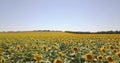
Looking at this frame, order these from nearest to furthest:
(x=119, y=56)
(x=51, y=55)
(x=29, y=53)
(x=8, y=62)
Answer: (x=119, y=56), (x=8, y=62), (x=51, y=55), (x=29, y=53)

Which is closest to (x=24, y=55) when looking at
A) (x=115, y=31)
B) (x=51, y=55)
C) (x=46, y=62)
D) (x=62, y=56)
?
(x=51, y=55)

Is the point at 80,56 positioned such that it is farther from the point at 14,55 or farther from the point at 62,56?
the point at 14,55

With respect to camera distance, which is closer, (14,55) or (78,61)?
(78,61)

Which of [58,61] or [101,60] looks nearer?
[58,61]

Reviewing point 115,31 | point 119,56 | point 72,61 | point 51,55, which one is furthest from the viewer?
point 115,31

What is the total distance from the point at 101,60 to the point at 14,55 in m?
3.34

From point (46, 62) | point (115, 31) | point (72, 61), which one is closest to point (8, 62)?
point (46, 62)

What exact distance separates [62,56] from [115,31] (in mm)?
32287

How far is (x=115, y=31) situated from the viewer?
1563 inches

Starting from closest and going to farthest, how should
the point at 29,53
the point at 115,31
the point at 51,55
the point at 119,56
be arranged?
the point at 119,56 < the point at 51,55 < the point at 29,53 < the point at 115,31

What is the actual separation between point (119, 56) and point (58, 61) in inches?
70.4

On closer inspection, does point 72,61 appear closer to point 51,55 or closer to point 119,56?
point 51,55

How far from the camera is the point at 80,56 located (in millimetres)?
8469

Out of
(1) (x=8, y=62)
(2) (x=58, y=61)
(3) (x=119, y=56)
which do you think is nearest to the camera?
(2) (x=58, y=61)
